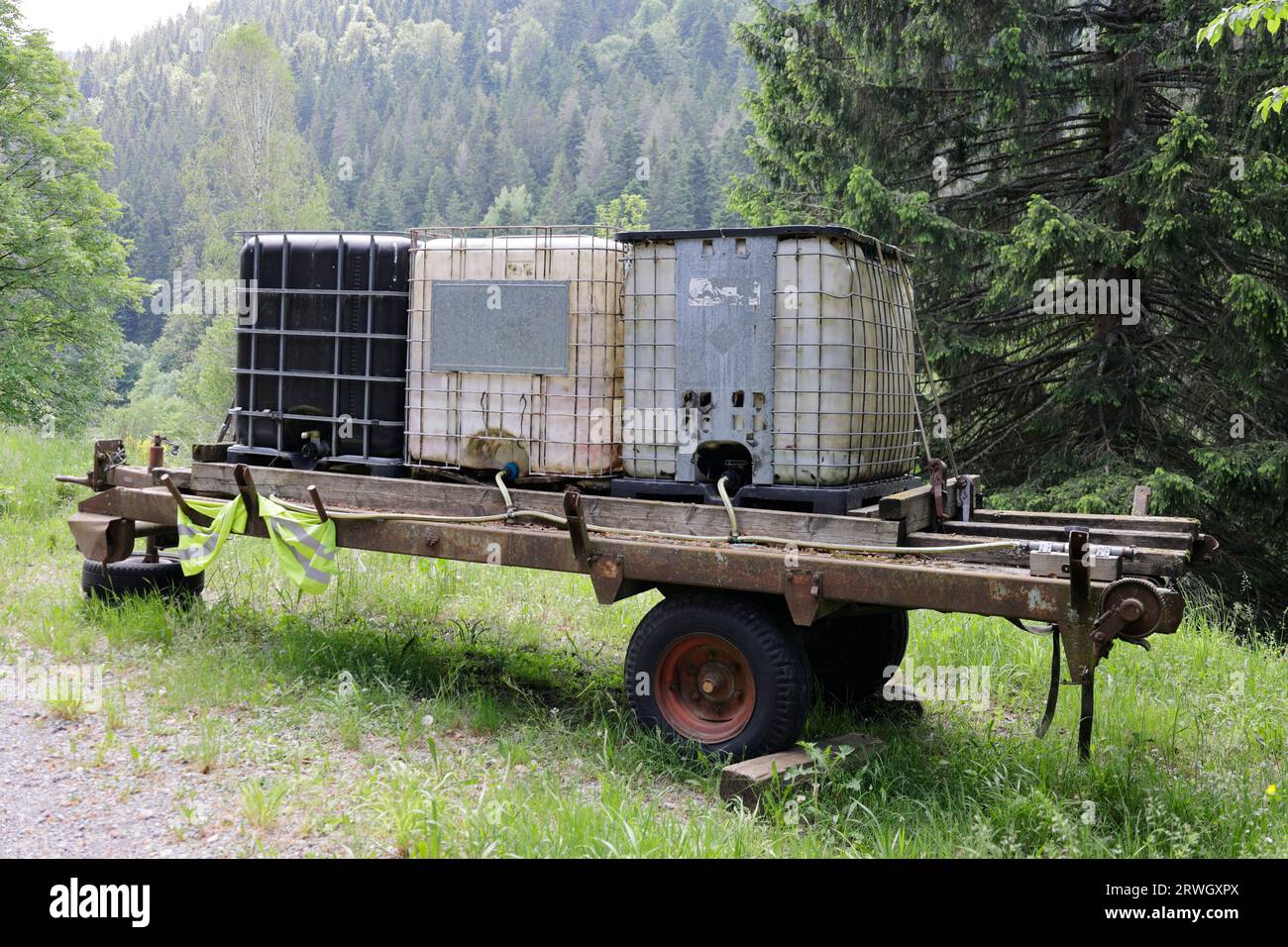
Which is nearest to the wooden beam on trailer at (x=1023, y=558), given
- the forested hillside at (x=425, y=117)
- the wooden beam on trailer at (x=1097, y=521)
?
the wooden beam on trailer at (x=1097, y=521)

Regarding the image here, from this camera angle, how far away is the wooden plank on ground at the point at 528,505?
5363mm

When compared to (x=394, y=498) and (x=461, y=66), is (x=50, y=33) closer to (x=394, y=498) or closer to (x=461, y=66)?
(x=394, y=498)

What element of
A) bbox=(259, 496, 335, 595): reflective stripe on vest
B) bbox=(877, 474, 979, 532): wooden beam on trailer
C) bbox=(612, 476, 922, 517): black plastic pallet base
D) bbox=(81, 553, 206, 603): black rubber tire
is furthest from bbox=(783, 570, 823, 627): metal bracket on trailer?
bbox=(81, 553, 206, 603): black rubber tire

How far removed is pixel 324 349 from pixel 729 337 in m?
2.76

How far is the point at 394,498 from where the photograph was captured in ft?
20.8

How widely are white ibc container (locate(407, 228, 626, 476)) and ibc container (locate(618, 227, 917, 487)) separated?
24cm

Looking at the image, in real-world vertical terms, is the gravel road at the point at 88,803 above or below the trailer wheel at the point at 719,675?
below

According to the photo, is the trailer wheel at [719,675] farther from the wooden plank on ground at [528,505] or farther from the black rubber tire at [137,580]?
the black rubber tire at [137,580]

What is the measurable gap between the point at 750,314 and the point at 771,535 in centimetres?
118

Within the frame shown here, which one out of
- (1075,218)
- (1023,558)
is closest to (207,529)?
(1023,558)

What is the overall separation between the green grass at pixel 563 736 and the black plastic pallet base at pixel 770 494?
1.30 metres

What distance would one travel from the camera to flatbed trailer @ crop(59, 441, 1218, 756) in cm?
464

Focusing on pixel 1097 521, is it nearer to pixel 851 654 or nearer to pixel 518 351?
pixel 851 654
